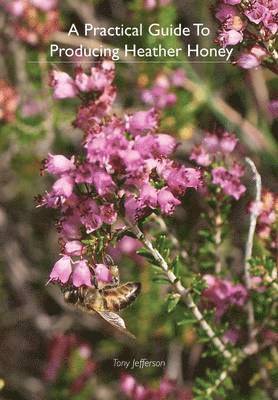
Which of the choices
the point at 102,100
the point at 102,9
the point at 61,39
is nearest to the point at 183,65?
the point at 61,39

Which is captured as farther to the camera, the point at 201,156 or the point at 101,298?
the point at 201,156

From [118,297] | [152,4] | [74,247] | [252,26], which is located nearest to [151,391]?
[118,297]

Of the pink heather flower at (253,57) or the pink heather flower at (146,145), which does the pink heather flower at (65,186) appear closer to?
the pink heather flower at (146,145)

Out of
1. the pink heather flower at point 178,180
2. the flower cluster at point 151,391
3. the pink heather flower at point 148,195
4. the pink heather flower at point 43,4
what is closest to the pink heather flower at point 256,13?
the pink heather flower at point 178,180

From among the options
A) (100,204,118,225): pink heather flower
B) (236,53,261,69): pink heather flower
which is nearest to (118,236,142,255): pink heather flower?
(236,53,261,69): pink heather flower

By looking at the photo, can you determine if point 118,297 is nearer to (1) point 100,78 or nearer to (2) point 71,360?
(1) point 100,78

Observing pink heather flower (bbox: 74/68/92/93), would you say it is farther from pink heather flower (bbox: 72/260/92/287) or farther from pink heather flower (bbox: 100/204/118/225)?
pink heather flower (bbox: 72/260/92/287)

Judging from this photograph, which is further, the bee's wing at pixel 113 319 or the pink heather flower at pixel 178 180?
the bee's wing at pixel 113 319
